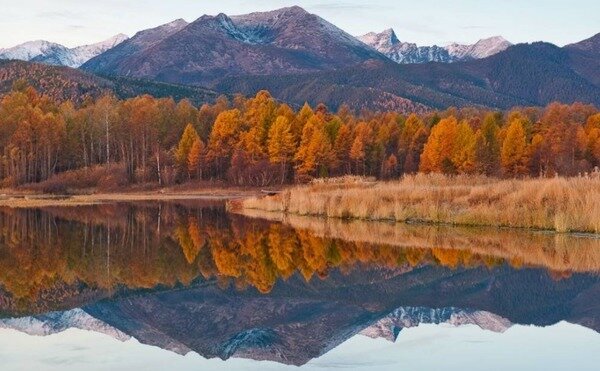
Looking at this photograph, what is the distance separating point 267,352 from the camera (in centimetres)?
1359

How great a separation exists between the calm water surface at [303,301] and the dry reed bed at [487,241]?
8cm

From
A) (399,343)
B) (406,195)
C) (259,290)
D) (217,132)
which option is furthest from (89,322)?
(217,132)

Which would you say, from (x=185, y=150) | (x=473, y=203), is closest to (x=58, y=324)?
(x=473, y=203)

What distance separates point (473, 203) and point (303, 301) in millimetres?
18284

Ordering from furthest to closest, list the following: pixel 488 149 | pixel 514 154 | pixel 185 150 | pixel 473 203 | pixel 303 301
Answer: pixel 185 150 < pixel 488 149 < pixel 514 154 < pixel 473 203 < pixel 303 301

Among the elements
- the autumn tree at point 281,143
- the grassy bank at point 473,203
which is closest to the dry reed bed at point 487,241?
the grassy bank at point 473,203

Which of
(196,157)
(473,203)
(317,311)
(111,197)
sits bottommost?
(111,197)

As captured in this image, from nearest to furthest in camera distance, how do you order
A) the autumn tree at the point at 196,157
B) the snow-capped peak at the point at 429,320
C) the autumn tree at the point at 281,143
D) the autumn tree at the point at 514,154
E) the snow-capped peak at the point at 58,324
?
the snow-capped peak at the point at 429,320, the snow-capped peak at the point at 58,324, the autumn tree at the point at 514,154, the autumn tree at the point at 281,143, the autumn tree at the point at 196,157

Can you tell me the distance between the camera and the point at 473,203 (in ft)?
115

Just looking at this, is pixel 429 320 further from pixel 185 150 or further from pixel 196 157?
pixel 185 150

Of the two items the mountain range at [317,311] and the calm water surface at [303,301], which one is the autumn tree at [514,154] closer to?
the calm water surface at [303,301]

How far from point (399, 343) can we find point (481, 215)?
19.8m

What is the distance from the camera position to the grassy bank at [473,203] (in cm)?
2944

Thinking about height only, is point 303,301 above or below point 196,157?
above
